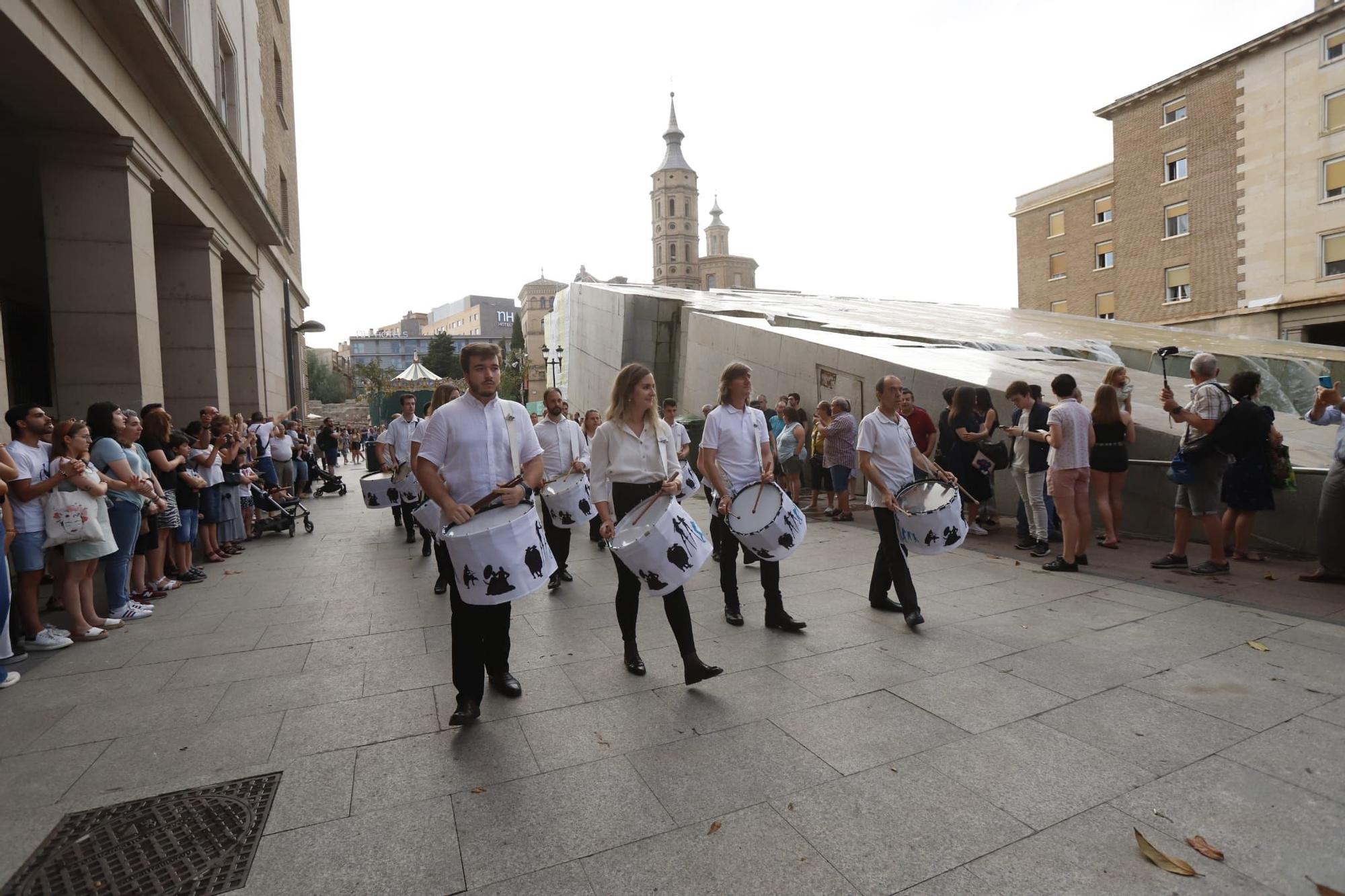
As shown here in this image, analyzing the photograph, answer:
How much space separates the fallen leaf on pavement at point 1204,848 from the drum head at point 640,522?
255 centimetres

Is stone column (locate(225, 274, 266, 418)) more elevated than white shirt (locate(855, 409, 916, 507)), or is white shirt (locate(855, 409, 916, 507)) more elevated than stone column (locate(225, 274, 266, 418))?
stone column (locate(225, 274, 266, 418))

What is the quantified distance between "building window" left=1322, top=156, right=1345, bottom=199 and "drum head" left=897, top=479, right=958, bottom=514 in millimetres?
33357

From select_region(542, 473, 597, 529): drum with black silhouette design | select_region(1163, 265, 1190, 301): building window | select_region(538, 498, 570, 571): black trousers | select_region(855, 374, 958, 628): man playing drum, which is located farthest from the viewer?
select_region(1163, 265, 1190, 301): building window

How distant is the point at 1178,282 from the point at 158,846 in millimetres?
42293

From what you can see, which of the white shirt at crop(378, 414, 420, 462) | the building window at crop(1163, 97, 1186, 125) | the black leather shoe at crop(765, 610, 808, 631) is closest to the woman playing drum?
the black leather shoe at crop(765, 610, 808, 631)

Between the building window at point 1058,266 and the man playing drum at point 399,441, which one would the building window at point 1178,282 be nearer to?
the building window at point 1058,266

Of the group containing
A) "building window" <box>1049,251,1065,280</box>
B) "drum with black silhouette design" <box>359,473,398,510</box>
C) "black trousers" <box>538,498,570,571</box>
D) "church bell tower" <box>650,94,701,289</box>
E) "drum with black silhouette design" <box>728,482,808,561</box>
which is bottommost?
"black trousers" <box>538,498,570,571</box>

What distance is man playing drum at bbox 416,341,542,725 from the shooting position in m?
3.66

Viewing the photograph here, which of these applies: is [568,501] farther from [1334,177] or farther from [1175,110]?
[1175,110]

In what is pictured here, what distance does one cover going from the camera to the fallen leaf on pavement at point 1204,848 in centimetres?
247

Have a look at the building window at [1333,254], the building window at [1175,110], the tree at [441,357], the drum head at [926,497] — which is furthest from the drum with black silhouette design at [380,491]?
the tree at [441,357]

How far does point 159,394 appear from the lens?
9.75 meters

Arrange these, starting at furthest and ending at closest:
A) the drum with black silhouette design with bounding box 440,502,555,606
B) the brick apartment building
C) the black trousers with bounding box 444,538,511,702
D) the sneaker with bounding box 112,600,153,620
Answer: the brick apartment building
the sneaker with bounding box 112,600,153,620
the black trousers with bounding box 444,538,511,702
the drum with black silhouette design with bounding box 440,502,555,606

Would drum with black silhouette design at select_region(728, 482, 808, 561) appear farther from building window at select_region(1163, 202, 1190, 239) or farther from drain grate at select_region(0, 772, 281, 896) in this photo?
building window at select_region(1163, 202, 1190, 239)
